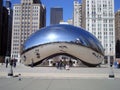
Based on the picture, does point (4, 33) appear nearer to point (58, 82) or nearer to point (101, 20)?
point (101, 20)

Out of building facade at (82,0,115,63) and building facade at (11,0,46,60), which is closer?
building facade at (82,0,115,63)

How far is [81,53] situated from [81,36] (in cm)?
319

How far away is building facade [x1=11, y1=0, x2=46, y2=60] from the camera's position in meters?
164

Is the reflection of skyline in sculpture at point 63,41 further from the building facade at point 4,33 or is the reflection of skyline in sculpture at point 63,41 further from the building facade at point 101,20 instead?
the building facade at point 4,33

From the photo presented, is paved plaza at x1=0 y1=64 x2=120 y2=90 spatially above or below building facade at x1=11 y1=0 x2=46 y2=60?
below

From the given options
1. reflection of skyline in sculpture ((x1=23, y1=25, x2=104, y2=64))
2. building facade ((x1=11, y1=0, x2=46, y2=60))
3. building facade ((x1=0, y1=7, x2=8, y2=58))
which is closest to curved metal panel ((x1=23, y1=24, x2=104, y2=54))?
reflection of skyline in sculpture ((x1=23, y1=25, x2=104, y2=64))

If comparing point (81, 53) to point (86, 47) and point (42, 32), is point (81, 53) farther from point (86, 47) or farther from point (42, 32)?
point (42, 32)

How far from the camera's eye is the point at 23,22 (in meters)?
166

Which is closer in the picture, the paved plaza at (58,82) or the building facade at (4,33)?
the paved plaza at (58,82)

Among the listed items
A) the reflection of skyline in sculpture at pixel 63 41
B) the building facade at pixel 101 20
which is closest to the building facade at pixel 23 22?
the building facade at pixel 101 20

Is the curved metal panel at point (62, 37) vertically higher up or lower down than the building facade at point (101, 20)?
lower down

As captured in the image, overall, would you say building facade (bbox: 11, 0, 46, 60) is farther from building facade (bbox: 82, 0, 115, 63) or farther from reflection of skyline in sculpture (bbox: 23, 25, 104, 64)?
reflection of skyline in sculpture (bbox: 23, 25, 104, 64)

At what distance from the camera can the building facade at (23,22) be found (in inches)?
6447

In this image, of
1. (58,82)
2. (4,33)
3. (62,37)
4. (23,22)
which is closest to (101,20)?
(23,22)
